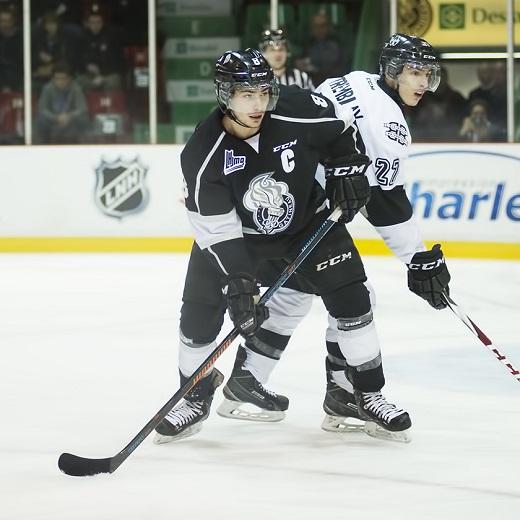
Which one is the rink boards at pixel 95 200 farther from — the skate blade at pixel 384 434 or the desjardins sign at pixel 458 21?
the skate blade at pixel 384 434

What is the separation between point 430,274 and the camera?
2.97 metres

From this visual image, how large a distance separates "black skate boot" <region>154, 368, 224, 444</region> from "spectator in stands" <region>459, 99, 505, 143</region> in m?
4.65

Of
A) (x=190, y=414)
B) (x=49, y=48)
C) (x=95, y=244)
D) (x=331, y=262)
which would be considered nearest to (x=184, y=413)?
(x=190, y=414)

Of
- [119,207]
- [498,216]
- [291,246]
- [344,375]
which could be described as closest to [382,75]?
[291,246]

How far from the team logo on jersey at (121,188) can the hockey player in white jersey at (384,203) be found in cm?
405

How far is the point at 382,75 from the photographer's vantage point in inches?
121

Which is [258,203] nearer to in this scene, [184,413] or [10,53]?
[184,413]

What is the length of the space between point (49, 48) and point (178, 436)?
5.33 m

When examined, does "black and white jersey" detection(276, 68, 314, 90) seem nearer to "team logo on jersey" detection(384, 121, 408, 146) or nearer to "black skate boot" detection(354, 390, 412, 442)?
"team logo on jersey" detection(384, 121, 408, 146)

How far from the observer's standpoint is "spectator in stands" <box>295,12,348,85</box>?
7.75 m

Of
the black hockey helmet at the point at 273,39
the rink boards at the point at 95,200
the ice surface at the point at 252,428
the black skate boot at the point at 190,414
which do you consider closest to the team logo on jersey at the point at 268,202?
the black skate boot at the point at 190,414

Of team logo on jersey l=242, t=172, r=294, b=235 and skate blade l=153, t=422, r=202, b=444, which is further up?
team logo on jersey l=242, t=172, r=294, b=235

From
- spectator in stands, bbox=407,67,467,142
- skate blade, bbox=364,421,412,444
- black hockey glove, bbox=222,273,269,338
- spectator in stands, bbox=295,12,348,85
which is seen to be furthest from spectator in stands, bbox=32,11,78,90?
black hockey glove, bbox=222,273,269,338

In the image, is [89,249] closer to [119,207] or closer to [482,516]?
[119,207]
